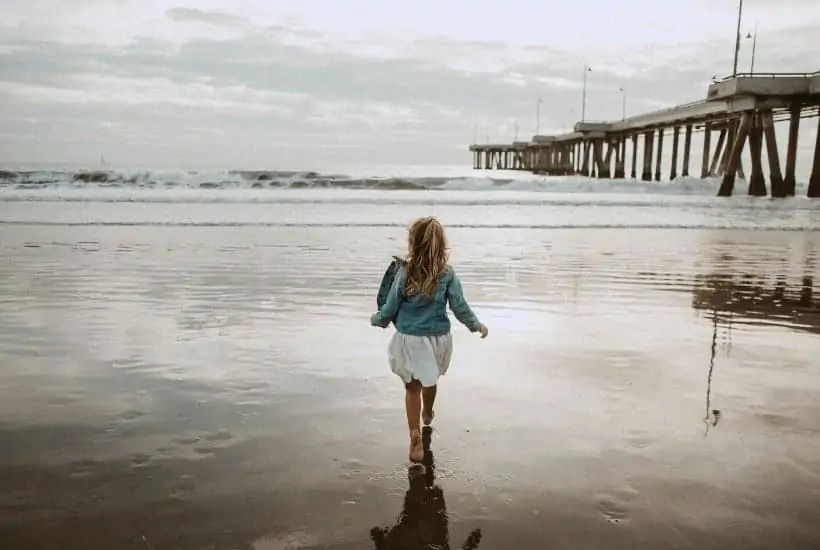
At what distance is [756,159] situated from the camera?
34969 millimetres

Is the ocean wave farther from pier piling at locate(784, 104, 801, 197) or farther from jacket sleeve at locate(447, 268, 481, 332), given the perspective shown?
jacket sleeve at locate(447, 268, 481, 332)

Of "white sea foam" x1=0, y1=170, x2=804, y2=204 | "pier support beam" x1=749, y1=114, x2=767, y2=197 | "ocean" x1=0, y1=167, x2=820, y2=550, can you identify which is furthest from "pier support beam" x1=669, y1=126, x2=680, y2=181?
"ocean" x1=0, y1=167, x2=820, y2=550

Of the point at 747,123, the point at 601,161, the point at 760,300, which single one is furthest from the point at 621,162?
the point at 760,300

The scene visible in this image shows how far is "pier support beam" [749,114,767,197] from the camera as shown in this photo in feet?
114

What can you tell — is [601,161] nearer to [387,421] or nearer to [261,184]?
[261,184]

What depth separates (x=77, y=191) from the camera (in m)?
29.2

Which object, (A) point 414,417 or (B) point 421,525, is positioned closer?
(B) point 421,525

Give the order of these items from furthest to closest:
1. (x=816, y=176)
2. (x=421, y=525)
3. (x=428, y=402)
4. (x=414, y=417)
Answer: (x=816, y=176) → (x=428, y=402) → (x=414, y=417) → (x=421, y=525)

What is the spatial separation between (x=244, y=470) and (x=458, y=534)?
1.12m

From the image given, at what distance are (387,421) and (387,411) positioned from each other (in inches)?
7.3

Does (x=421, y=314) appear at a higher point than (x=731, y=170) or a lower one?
lower

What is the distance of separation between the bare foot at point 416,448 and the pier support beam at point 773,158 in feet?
112

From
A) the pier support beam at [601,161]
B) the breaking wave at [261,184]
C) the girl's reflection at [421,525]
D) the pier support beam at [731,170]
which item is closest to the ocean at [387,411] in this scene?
the girl's reflection at [421,525]

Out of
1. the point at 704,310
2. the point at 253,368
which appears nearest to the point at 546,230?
the point at 704,310
